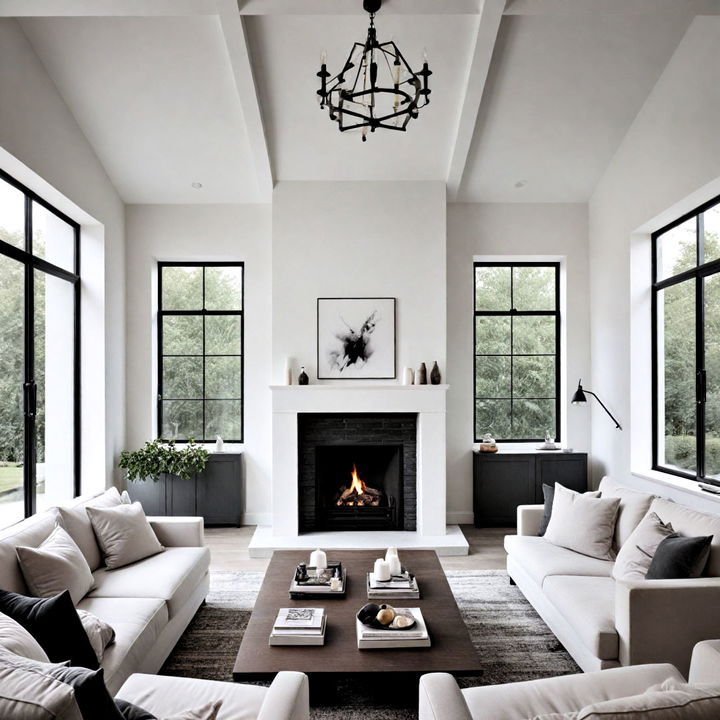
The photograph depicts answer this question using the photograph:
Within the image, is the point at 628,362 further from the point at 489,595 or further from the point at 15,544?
the point at 15,544

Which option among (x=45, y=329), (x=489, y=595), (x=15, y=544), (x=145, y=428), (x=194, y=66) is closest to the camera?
(x=15, y=544)

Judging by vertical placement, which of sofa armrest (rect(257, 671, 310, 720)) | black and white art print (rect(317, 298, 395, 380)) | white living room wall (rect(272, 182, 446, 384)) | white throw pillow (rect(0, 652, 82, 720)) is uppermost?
white living room wall (rect(272, 182, 446, 384))

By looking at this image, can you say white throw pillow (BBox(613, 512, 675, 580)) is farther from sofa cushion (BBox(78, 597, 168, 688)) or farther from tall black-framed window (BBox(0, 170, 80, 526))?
tall black-framed window (BBox(0, 170, 80, 526))

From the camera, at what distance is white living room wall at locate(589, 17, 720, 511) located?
3.99m

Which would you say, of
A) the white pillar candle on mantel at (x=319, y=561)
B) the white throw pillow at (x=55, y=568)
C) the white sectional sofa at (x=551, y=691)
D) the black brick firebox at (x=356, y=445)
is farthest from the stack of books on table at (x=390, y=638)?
the black brick firebox at (x=356, y=445)

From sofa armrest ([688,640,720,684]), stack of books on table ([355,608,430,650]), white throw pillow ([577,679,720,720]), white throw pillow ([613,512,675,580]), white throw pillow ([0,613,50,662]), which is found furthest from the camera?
white throw pillow ([613,512,675,580])

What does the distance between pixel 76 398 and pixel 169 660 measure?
287cm

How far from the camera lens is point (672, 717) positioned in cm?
134

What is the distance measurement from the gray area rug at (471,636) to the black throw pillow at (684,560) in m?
0.71

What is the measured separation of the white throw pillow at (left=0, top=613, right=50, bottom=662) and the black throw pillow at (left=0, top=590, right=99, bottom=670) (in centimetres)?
9

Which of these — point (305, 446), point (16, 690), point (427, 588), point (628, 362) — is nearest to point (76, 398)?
point (305, 446)

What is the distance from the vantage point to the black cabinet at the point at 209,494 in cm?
568

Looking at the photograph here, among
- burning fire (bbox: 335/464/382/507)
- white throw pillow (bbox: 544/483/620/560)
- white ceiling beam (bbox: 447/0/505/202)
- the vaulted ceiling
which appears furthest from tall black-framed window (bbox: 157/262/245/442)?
white throw pillow (bbox: 544/483/620/560)

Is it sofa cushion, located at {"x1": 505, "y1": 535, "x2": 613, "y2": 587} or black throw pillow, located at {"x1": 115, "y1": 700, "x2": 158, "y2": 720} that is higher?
black throw pillow, located at {"x1": 115, "y1": 700, "x2": 158, "y2": 720}
